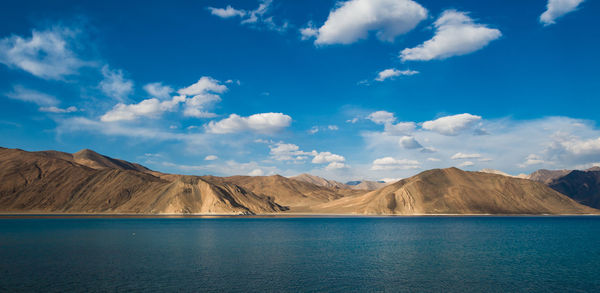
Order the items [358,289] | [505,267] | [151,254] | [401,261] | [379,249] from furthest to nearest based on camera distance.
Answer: [379,249], [151,254], [401,261], [505,267], [358,289]

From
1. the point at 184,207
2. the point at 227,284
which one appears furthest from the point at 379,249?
the point at 184,207

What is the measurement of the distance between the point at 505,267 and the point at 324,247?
25546 millimetres

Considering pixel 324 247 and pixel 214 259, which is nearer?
pixel 214 259

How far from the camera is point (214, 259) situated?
4828cm

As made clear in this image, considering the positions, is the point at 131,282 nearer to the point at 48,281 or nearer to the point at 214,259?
the point at 48,281

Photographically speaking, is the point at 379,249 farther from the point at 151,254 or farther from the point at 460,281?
the point at 151,254

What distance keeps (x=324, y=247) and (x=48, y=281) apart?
37072 mm

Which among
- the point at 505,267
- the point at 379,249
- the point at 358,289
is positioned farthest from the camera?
the point at 379,249

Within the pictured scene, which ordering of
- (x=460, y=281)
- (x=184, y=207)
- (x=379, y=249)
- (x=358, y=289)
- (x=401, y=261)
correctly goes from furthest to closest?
(x=184, y=207), (x=379, y=249), (x=401, y=261), (x=460, y=281), (x=358, y=289)

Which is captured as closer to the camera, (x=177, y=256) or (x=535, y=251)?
(x=177, y=256)

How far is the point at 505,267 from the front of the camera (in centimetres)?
4456

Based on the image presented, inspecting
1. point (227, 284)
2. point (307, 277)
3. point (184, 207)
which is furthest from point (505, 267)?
point (184, 207)

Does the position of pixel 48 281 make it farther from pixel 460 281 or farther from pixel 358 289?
pixel 460 281

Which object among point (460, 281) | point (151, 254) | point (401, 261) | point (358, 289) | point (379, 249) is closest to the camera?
point (358, 289)
